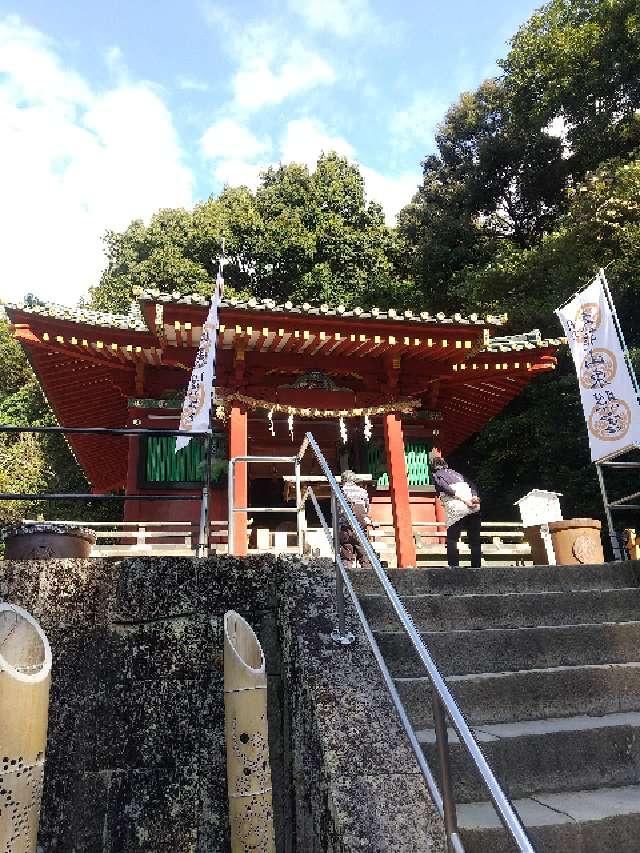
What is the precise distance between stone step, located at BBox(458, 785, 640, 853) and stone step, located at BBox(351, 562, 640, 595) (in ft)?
5.92

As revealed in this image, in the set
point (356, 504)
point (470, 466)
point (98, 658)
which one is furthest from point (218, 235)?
point (98, 658)

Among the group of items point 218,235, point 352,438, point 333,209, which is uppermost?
point 333,209

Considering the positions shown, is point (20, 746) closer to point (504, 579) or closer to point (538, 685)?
point (538, 685)

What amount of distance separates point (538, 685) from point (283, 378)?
25.0ft

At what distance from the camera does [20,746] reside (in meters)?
2.36

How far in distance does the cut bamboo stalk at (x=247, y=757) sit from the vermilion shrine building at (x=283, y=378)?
17.1 ft

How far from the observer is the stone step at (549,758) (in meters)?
2.76

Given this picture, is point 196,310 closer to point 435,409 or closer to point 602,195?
point 435,409

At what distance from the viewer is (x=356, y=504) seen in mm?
6520

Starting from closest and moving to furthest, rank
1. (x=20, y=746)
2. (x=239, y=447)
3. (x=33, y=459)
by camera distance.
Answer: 1. (x=20, y=746)
2. (x=239, y=447)
3. (x=33, y=459)

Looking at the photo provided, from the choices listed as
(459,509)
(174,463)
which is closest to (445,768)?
(459,509)

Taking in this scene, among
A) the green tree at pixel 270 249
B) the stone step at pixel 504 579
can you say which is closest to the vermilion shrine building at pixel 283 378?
the stone step at pixel 504 579

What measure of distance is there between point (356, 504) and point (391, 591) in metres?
3.83

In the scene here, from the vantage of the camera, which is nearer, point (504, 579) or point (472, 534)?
point (504, 579)
